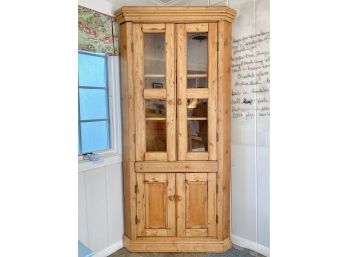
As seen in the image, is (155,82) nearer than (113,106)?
Yes

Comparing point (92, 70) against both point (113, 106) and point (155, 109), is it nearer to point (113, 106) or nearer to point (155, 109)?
point (113, 106)

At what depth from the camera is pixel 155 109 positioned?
2.11 m

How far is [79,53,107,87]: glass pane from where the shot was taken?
2.01 m

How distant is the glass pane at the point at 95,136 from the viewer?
2.05 meters

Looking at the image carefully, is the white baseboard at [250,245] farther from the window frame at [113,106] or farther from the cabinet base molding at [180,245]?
the window frame at [113,106]

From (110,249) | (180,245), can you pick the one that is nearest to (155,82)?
(180,245)

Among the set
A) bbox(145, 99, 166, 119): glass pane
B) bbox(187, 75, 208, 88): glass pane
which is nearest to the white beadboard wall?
bbox(145, 99, 166, 119): glass pane

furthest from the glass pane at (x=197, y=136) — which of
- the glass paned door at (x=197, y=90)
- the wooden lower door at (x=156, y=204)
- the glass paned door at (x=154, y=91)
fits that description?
the wooden lower door at (x=156, y=204)

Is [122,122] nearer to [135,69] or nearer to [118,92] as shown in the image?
[118,92]

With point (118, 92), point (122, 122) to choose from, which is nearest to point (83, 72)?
point (118, 92)

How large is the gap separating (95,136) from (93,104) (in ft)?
0.91
